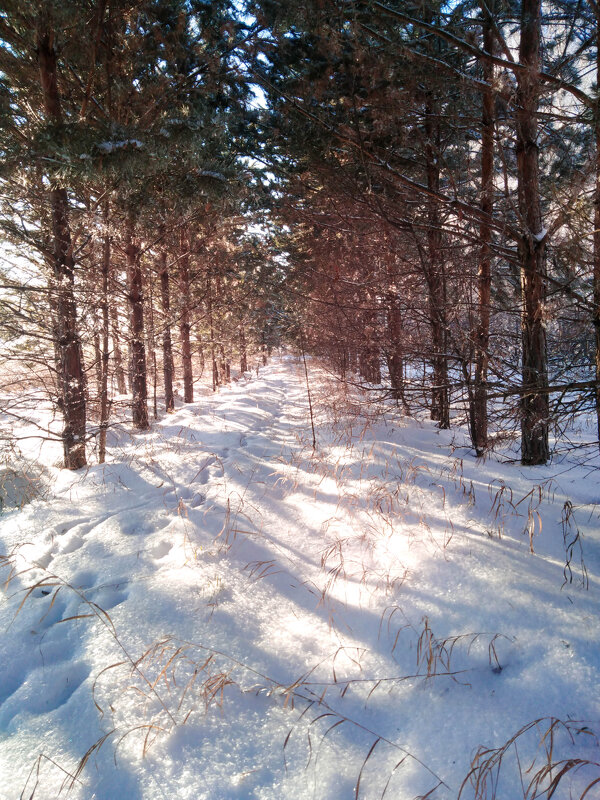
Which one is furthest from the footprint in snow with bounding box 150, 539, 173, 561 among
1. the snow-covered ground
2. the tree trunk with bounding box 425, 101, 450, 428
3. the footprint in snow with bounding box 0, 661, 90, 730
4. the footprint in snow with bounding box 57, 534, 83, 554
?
the tree trunk with bounding box 425, 101, 450, 428

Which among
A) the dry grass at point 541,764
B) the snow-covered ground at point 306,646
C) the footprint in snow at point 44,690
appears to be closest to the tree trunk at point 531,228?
the snow-covered ground at point 306,646

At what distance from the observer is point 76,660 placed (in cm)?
193

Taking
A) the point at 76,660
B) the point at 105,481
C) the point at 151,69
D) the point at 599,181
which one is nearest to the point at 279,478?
the point at 105,481

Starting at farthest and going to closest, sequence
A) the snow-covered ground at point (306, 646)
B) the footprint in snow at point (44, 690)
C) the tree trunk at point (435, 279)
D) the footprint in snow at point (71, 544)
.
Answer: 1. the tree trunk at point (435, 279)
2. the footprint in snow at point (71, 544)
3. the footprint in snow at point (44, 690)
4. the snow-covered ground at point (306, 646)

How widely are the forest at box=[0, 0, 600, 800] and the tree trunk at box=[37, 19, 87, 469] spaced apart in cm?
5

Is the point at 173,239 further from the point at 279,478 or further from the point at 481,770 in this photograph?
the point at 481,770

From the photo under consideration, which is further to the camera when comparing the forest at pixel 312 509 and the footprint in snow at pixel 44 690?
the footprint in snow at pixel 44 690

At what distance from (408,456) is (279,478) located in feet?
5.92

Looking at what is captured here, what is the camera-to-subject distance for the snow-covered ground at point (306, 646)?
1419 millimetres

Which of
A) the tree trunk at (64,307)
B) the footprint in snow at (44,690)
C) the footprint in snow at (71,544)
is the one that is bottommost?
the footprint in snow at (44,690)

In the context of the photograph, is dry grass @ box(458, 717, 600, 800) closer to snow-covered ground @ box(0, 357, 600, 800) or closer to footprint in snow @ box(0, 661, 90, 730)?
snow-covered ground @ box(0, 357, 600, 800)

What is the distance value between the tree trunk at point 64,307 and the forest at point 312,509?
52mm

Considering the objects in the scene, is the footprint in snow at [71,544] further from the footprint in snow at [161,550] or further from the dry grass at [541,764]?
the dry grass at [541,764]

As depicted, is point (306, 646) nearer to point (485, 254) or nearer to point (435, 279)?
point (485, 254)
